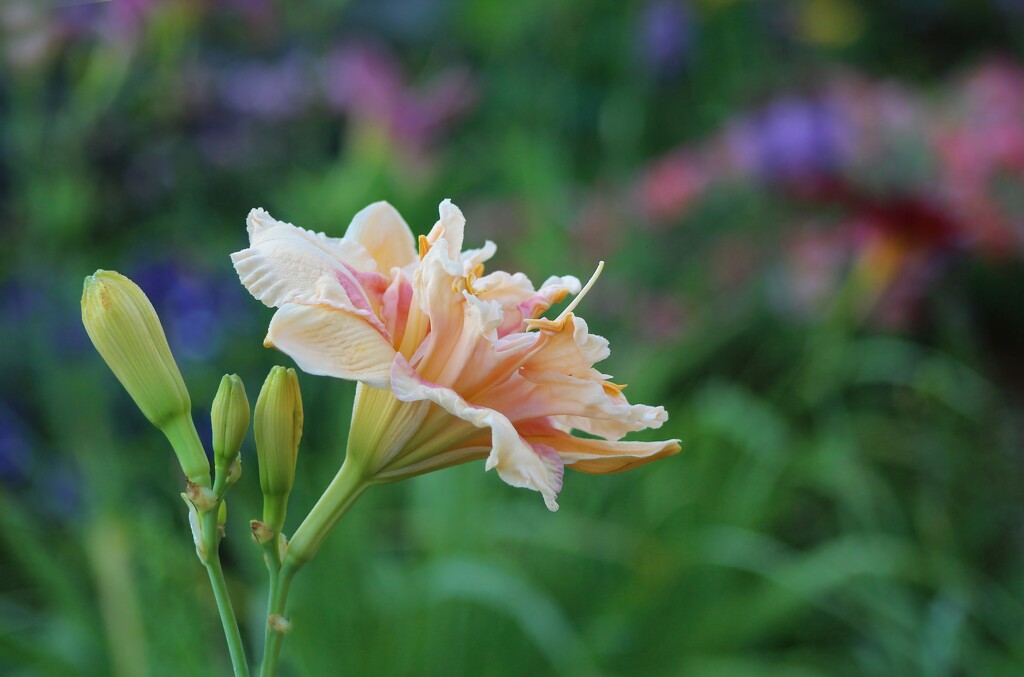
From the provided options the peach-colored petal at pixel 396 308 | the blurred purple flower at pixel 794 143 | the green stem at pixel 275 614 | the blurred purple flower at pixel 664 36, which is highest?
the blurred purple flower at pixel 664 36

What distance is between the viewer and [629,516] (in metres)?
1.22

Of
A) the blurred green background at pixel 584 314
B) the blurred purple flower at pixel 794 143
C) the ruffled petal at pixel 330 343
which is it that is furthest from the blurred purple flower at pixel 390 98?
the ruffled petal at pixel 330 343

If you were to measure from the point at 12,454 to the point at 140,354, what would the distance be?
113 centimetres

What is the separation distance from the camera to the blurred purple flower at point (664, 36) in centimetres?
158

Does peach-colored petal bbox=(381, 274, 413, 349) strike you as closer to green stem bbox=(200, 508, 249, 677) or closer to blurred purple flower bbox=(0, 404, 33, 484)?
green stem bbox=(200, 508, 249, 677)

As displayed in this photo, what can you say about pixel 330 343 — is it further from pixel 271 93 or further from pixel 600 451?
pixel 271 93

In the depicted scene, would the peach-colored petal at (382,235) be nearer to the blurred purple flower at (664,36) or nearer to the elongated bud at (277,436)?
the elongated bud at (277,436)

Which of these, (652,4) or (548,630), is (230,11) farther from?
(548,630)

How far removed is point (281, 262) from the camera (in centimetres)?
31

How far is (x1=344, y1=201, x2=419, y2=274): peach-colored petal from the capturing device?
382 millimetres

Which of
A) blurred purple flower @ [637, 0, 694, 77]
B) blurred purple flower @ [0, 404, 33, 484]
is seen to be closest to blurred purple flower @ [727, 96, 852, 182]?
blurred purple flower @ [637, 0, 694, 77]

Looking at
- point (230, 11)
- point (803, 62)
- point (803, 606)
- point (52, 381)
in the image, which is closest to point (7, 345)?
point (52, 381)

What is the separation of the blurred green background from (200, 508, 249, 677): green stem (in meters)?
0.41

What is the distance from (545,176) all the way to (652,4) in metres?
0.49
